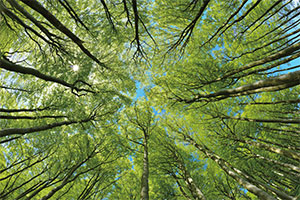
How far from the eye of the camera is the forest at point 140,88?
114 inches

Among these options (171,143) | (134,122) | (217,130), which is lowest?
(217,130)

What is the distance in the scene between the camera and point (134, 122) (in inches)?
257

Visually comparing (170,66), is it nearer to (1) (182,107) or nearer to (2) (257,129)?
(1) (182,107)

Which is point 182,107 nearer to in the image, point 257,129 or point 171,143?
point 171,143

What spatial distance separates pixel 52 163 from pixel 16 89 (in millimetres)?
2767

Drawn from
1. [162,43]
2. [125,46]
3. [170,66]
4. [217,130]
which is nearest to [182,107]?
[170,66]

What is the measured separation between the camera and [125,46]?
4.36 metres

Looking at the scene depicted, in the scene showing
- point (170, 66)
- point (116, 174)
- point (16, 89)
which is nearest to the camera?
point (16, 89)

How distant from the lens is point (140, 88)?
6527 mm

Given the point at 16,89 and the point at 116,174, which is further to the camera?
the point at 116,174

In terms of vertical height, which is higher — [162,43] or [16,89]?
[16,89]

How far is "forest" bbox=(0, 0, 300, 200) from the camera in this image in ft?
9.54

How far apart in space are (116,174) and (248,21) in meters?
7.65

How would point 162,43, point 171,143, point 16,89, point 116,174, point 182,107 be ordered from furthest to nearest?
point 171,143
point 116,174
point 182,107
point 162,43
point 16,89
